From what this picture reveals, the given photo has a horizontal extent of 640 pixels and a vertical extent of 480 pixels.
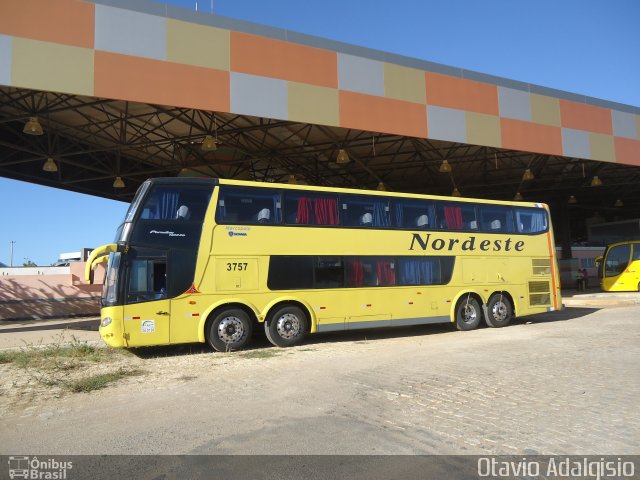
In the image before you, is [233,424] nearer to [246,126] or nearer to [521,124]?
[246,126]

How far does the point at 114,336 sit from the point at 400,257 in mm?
6675

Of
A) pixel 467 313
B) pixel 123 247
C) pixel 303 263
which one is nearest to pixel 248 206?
pixel 303 263

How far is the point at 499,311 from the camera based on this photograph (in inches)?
523

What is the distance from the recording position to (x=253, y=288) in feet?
32.3

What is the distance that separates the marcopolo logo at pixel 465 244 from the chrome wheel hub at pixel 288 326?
3.56 m

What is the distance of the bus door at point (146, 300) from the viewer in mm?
8734

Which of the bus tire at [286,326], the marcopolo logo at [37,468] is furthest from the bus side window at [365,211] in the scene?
the marcopolo logo at [37,468]

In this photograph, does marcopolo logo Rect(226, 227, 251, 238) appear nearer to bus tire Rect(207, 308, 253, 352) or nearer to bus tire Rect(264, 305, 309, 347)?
bus tire Rect(207, 308, 253, 352)

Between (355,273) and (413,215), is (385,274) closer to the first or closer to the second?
(355,273)

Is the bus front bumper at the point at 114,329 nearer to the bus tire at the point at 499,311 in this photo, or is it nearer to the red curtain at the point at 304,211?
the red curtain at the point at 304,211

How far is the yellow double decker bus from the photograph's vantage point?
29.6 ft

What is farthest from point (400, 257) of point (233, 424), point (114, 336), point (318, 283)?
point (233, 424)

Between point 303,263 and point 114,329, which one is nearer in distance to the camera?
point 114,329

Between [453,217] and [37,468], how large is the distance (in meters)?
10.8
